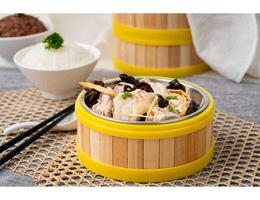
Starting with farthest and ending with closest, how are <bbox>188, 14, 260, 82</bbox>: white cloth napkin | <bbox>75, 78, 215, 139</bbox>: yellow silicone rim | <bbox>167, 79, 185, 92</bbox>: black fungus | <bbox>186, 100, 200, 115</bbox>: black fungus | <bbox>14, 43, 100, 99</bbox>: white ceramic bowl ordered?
<bbox>188, 14, 260, 82</bbox>: white cloth napkin < <bbox>14, 43, 100, 99</bbox>: white ceramic bowl < <bbox>167, 79, 185, 92</bbox>: black fungus < <bbox>186, 100, 200, 115</bbox>: black fungus < <bbox>75, 78, 215, 139</bbox>: yellow silicone rim

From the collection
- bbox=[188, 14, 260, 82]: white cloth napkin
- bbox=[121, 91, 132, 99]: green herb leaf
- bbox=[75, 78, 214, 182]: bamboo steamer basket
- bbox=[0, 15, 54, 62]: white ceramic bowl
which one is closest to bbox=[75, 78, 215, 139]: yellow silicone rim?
bbox=[75, 78, 214, 182]: bamboo steamer basket

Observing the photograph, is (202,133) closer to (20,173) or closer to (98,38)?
(20,173)

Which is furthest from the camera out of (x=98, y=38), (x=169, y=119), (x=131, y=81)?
(x=98, y=38)

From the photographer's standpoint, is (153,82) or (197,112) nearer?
(197,112)

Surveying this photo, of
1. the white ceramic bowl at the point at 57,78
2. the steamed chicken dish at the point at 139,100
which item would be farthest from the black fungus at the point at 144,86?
the white ceramic bowl at the point at 57,78

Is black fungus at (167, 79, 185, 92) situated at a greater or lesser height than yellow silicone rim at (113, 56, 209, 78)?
greater

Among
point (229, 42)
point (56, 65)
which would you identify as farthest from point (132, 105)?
point (229, 42)

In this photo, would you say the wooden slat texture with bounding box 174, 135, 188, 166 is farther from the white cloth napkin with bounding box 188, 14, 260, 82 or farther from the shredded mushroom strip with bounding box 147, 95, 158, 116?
the white cloth napkin with bounding box 188, 14, 260, 82

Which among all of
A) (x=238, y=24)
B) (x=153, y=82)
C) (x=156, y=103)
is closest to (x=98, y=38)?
(x=238, y=24)

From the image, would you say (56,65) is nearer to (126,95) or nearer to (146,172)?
(126,95)
